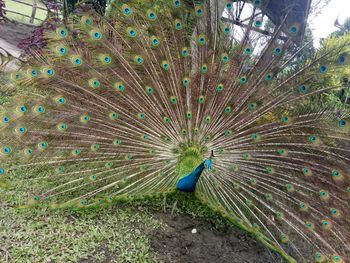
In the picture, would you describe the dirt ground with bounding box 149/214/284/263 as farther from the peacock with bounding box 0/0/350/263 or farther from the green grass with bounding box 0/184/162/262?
the peacock with bounding box 0/0/350/263

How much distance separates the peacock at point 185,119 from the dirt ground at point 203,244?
271 millimetres

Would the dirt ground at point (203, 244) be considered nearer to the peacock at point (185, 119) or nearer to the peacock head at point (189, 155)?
the peacock at point (185, 119)

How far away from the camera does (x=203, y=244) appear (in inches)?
143

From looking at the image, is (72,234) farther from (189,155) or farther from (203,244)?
(189,155)

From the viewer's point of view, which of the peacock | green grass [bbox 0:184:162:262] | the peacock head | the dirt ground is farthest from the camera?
the peacock head

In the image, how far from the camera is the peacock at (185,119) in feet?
11.7

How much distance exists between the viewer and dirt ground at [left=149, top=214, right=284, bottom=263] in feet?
11.2

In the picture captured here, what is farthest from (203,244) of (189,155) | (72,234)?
(72,234)

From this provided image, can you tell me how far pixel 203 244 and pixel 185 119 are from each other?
1.44 m

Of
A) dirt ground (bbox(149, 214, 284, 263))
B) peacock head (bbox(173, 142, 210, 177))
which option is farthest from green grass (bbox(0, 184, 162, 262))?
peacock head (bbox(173, 142, 210, 177))

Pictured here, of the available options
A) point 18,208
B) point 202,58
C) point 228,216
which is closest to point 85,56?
point 202,58

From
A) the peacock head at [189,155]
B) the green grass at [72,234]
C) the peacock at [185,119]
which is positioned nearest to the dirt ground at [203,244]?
the green grass at [72,234]

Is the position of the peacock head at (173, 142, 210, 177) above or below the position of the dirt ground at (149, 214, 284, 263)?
above

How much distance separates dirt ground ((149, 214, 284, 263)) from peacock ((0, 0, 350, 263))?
27 cm
